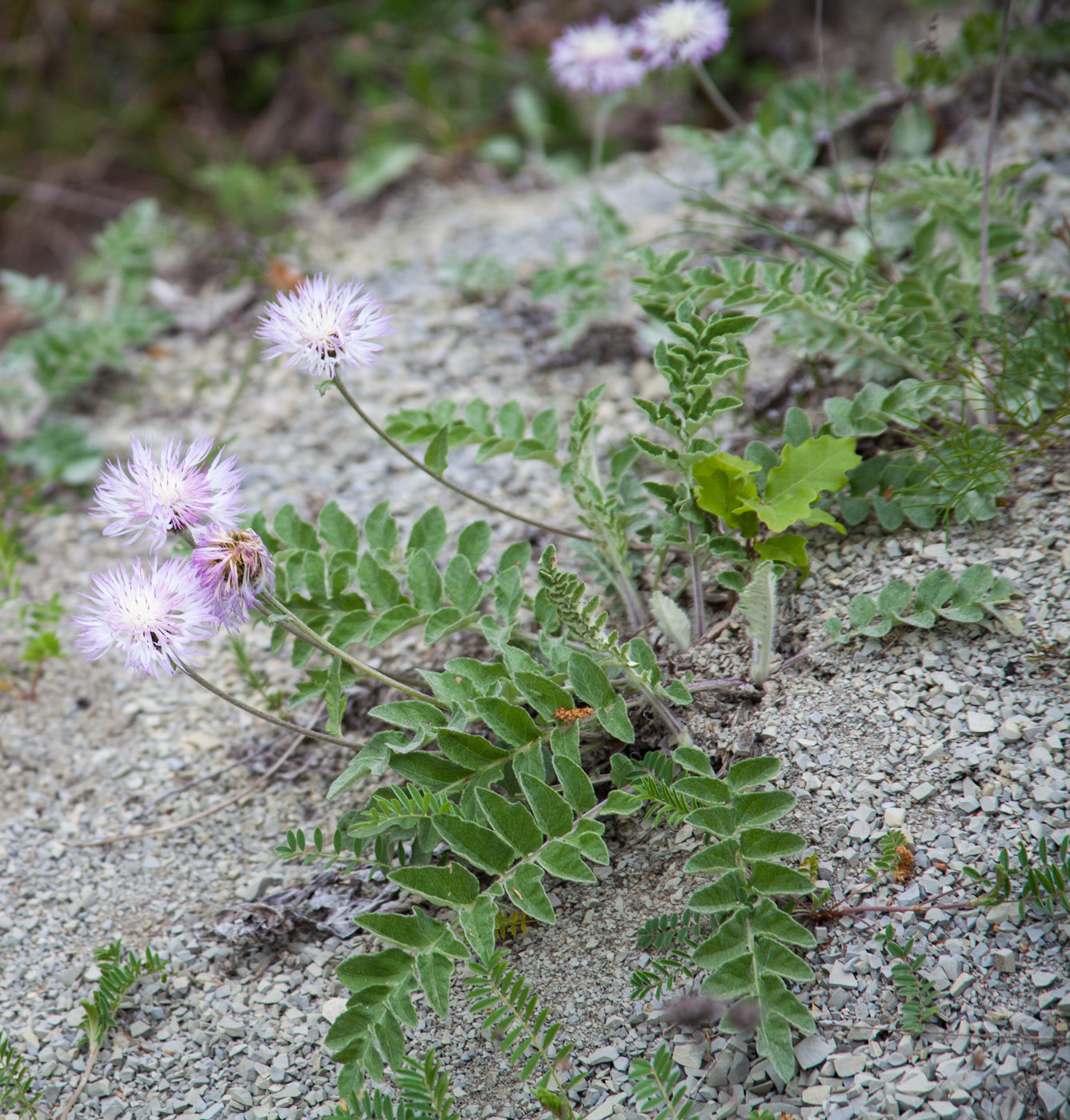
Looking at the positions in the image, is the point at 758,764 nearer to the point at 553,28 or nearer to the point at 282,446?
the point at 282,446

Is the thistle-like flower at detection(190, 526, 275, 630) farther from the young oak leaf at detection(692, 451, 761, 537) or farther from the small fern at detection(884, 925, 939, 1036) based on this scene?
the small fern at detection(884, 925, 939, 1036)

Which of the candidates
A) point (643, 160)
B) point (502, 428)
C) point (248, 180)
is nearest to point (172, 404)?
point (248, 180)

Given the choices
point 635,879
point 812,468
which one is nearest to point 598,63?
point 812,468

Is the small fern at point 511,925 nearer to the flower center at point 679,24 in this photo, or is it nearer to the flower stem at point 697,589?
the flower stem at point 697,589

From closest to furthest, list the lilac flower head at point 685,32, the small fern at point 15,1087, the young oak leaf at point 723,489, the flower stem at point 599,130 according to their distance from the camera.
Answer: the small fern at point 15,1087, the young oak leaf at point 723,489, the lilac flower head at point 685,32, the flower stem at point 599,130

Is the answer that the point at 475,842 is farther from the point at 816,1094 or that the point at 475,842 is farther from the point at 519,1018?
the point at 816,1094

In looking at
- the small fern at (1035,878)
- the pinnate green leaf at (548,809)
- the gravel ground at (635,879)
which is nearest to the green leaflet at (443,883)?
the pinnate green leaf at (548,809)

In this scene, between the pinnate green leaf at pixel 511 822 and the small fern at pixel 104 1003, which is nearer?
the pinnate green leaf at pixel 511 822

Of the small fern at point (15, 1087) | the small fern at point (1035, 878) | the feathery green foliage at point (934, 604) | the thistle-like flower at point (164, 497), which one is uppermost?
the thistle-like flower at point (164, 497)
